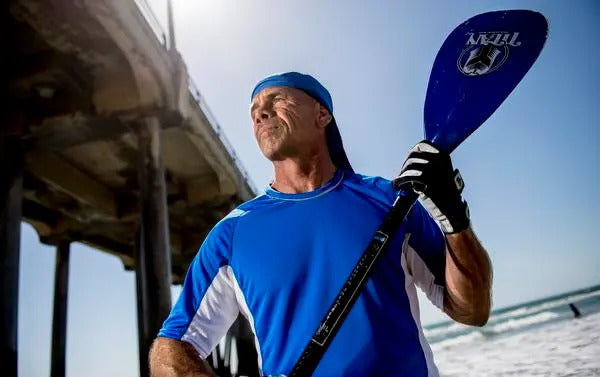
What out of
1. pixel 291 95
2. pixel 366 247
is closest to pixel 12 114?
pixel 291 95

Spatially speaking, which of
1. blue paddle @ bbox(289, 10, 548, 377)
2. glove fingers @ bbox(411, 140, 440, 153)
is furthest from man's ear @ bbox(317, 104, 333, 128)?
glove fingers @ bbox(411, 140, 440, 153)

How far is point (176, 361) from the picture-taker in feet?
5.34

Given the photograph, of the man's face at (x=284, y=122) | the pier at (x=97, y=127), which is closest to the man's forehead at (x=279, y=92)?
the man's face at (x=284, y=122)

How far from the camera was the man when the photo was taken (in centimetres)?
152

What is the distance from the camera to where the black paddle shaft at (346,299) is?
1.46 metres

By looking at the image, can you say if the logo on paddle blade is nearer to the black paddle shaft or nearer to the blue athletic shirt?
the blue athletic shirt

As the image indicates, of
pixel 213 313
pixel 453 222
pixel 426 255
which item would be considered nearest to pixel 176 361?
pixel 213 313

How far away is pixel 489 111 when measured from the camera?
204 cm

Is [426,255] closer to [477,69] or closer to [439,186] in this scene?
[439,186]

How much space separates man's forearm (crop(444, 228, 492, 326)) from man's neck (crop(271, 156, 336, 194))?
24.1 inches

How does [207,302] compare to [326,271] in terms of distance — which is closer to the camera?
[326,271]

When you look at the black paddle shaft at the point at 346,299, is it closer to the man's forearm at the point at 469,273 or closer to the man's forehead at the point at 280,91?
the man's forearm at the point at 469,273

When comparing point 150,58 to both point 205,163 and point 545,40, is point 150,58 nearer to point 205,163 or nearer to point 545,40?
point 205,163

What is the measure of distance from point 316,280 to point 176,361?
600 millimetres
